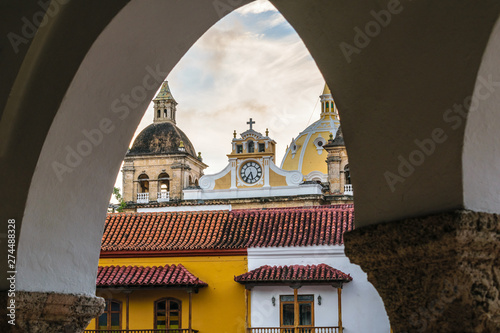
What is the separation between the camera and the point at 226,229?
17094 mm

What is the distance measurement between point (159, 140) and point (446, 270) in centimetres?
3830

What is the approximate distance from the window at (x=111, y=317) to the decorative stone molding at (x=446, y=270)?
1513 cm

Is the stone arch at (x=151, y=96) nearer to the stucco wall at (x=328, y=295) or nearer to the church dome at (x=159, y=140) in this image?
the stucco wall at (x=328, y=295)

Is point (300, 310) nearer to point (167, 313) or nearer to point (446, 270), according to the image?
point (167, 313)

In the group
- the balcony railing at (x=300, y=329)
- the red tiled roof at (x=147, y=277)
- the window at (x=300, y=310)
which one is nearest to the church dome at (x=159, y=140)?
the red tiled roof at (x=147, y=277)

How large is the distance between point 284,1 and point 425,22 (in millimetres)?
607

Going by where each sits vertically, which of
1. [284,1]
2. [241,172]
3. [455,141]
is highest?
[241,172]

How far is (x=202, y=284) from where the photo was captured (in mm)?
16234

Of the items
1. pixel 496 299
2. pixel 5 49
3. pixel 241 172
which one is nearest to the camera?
pixel 496 299

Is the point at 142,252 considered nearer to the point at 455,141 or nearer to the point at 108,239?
the point at 108,239

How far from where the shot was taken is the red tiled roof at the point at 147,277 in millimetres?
15945

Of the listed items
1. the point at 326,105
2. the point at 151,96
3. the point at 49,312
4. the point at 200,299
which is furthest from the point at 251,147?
the point at 49,312

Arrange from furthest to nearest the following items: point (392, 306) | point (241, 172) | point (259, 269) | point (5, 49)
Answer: point (241, 172)
point (259, 269)
point (5, 49)
point (392, 306)

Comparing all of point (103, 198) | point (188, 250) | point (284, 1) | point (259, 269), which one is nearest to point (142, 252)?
point (188, 250)
